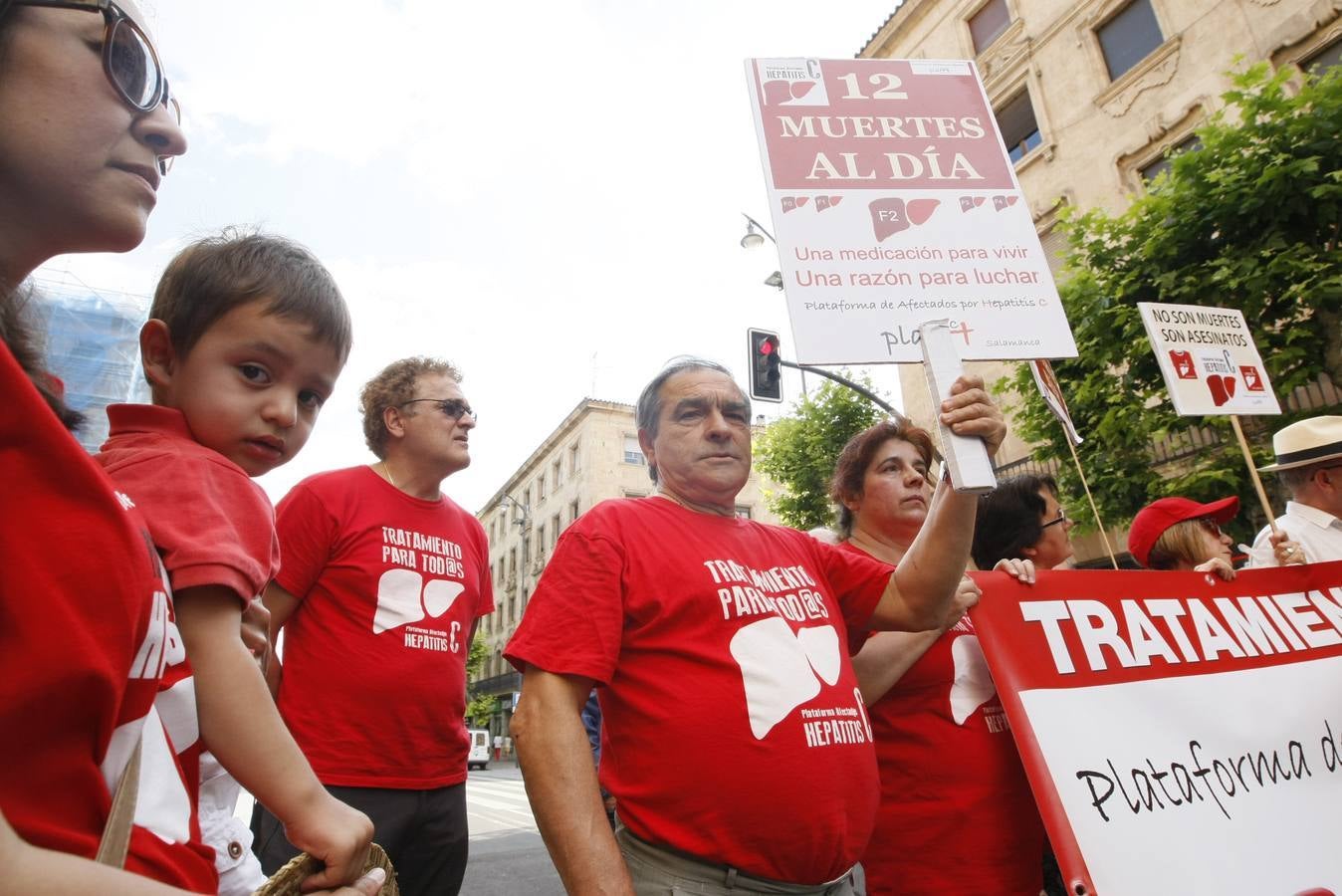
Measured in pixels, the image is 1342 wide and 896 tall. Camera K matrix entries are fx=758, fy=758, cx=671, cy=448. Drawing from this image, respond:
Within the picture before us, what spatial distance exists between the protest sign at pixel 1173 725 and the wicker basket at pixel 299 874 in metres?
1.68

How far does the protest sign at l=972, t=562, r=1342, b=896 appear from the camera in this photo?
1990 mm

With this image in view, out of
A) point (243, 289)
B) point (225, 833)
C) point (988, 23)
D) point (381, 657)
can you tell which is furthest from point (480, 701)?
point (243, 289)

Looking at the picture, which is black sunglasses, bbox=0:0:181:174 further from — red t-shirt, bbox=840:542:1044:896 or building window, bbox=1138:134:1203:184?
building window, bbox=1138:134:1203:184

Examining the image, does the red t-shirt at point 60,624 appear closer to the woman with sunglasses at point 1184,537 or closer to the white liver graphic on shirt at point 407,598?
the white liver graphic on shirt at point 407,598

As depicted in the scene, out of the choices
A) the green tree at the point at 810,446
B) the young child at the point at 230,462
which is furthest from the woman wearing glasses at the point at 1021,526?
the green tree at the point at 810,446

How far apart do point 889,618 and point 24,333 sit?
2.02 metres

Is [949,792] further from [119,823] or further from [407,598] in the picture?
[119,823]

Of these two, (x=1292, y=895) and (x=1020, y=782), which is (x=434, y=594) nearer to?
(x=1020, y=782)

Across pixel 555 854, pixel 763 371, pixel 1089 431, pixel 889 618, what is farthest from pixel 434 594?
pixel 1089 431

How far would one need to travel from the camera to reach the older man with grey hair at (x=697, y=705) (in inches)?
61.8

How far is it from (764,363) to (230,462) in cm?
928

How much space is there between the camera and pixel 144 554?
0.72 meters

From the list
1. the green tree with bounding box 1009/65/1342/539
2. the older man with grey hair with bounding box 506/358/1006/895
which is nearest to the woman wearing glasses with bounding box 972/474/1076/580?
the older man with grey hair with bounding box 506/358/1006/895

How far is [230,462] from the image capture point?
1.10 meters
